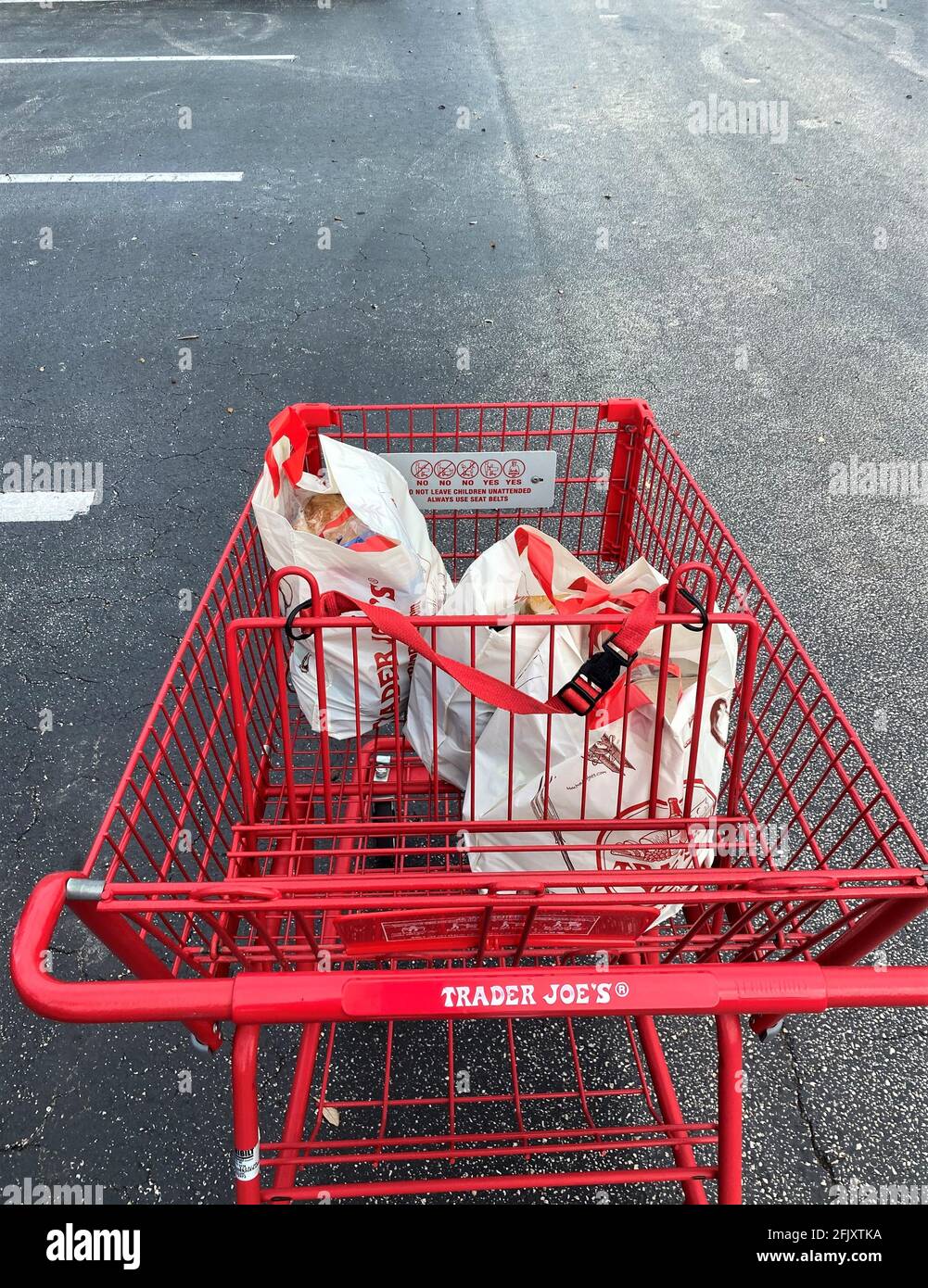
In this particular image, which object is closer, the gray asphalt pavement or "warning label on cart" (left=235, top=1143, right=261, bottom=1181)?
"warning label on cart" (left=235, top=1143, right=261, bottom=1181)

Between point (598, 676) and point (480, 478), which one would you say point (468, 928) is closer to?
point (598, 676)

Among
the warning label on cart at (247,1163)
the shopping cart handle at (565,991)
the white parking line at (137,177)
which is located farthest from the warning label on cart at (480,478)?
the white parking line at (137,177)

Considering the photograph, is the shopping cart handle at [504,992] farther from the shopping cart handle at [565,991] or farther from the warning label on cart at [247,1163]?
the warning label on cart at [247,1163]

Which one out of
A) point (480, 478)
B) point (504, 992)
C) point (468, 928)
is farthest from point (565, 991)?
point (480, 478)

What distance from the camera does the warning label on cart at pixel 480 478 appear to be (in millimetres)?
2141

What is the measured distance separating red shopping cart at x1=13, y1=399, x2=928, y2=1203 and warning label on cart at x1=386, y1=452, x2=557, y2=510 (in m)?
0.02

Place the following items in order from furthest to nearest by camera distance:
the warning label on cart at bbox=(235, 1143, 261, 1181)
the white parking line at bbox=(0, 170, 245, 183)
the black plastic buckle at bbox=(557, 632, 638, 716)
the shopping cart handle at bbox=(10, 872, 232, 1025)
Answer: the white parking line at bbox=(0, 170, 245, 183) → the black plastic buckle at bbox=(557, 632, 638, 716) → the warning label on cart at bbox=(235, 1143, 261, 1181) → the shopping cart handle at bbox=(10, 872, 232, 1025)

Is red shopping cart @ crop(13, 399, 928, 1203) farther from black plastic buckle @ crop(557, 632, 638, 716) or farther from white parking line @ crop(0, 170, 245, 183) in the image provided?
white parking line @ crop(0, 170, 245, 183)

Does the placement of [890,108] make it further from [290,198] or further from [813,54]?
[290,198]

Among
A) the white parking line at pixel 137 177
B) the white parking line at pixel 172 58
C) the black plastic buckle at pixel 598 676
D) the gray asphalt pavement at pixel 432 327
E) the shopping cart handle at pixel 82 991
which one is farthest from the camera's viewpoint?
the white parking line at pixel 172 58

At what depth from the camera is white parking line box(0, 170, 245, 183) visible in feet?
20.7

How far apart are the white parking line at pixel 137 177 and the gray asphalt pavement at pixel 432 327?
11 cm

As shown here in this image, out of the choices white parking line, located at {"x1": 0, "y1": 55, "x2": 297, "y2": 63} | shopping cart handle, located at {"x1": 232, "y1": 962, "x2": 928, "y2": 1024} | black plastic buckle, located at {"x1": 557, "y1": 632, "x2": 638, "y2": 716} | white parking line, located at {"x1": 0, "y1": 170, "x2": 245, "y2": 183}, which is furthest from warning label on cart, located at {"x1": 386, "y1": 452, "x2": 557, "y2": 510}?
white parking line, located at {"x1": 0, "y1": 55, "x2": 297, "y2": 63}
